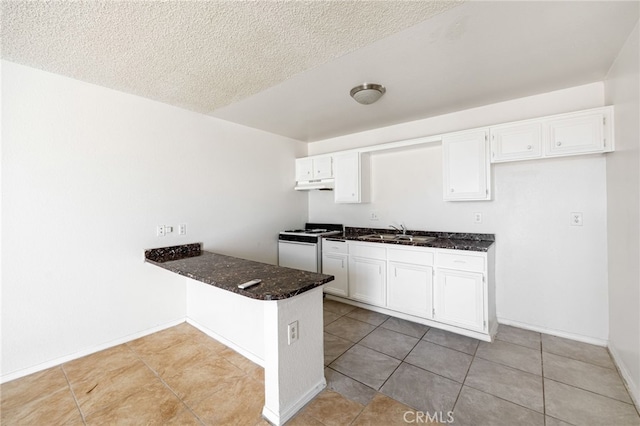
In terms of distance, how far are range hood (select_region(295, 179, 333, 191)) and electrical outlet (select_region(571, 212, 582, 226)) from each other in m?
2.60

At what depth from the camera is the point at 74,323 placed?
7.26 ft

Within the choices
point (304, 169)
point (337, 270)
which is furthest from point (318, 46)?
point (337, 270)

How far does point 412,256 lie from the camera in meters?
2.78

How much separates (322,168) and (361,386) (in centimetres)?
280

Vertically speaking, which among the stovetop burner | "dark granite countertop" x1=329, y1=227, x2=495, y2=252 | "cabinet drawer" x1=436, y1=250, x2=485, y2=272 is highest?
the stovetop burner

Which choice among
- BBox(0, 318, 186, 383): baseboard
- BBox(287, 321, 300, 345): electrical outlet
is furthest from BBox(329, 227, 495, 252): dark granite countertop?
BBox(0, 318, 186, 383): baseboard

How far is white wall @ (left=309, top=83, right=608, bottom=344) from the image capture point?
2.34 meters

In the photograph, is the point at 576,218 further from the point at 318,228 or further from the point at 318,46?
the point at 318,228

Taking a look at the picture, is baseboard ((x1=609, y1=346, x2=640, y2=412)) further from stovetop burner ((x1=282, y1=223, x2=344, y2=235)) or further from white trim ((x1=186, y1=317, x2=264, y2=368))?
stovetop burner ((x1=282, y1=223, x2=344, y2=235))

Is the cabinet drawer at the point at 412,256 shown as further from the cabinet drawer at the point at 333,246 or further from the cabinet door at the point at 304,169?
the cabinet door at the point at 304,169

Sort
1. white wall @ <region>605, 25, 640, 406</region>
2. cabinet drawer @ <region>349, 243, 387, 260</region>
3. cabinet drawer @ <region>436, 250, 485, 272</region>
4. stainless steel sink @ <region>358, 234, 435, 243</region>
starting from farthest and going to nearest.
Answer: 1. stainless steel sink @ <region>358, 234, 435, 243</region>
2. cabinet drawer @ <region>349, 243, 387, 260</region>
3. cabinet drawer @ <region>436, 250, 485, 272</region>
4. white wall @ <region>605, 25, 640, 406</region>

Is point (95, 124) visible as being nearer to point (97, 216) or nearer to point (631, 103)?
point (97, 216)

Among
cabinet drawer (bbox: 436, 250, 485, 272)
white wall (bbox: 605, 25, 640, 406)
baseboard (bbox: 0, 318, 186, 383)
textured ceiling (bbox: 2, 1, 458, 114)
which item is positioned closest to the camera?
textured ceiling (bbox: 2, 1, 458, 114)

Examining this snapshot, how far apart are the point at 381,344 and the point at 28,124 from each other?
11.1 feet
